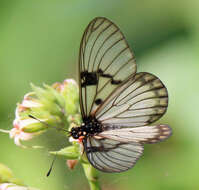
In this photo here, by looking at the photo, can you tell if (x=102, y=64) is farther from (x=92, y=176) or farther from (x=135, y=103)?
(x=92, y=176)

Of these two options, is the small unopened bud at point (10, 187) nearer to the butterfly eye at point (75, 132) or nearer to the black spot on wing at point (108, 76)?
the butterfly eye at point (75, 132)

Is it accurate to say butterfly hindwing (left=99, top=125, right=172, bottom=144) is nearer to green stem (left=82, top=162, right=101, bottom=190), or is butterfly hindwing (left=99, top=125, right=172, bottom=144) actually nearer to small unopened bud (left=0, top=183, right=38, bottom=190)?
green stem (left=82, top=162, right=101, bottom=190)

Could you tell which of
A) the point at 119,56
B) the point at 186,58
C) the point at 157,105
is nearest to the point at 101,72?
the point at 119,56

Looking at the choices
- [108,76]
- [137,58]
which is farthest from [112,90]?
[137,58]

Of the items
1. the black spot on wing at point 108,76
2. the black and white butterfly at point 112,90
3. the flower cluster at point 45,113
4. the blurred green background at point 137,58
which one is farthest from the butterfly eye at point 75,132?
the blurred green background at point 137,58

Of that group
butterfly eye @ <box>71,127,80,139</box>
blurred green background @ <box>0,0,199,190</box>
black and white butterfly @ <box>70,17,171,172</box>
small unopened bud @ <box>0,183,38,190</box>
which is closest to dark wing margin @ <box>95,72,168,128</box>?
black and white butterfly @ <box>70,17,171,172</box>
